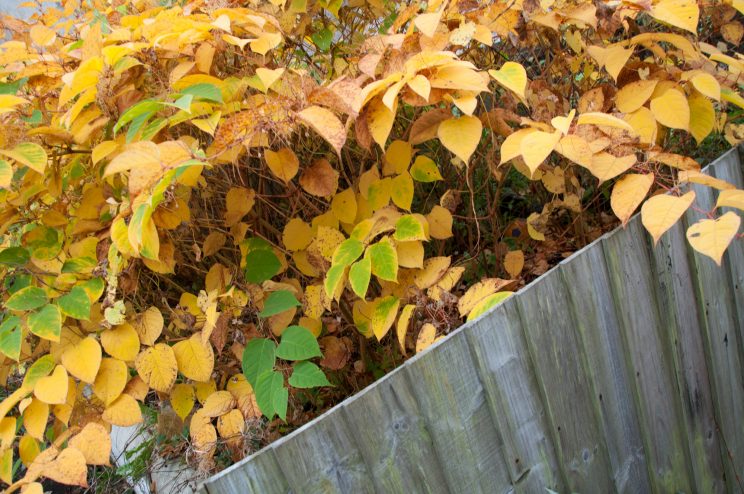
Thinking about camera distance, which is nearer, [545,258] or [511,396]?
[511,396]

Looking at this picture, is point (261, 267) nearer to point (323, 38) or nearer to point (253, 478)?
point (253, 478)

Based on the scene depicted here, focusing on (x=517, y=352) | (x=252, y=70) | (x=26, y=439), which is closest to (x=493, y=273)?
(x=517, y=352)

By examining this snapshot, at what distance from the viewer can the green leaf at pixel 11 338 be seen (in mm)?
1208

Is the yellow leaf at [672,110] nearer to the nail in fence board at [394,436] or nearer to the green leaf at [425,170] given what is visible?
the green leaf at [425,170]

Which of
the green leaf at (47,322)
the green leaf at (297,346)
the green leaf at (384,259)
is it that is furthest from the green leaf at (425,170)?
the green leaf at (47,322)

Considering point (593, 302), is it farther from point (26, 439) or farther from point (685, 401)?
point (26, 439)

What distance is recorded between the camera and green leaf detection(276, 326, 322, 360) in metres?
1.23

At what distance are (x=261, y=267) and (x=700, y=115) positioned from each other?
3.66ft

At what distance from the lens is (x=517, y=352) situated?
1.32m

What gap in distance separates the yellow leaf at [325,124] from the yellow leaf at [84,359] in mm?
645

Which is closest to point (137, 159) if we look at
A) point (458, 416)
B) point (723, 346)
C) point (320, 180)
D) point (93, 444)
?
point (320, 180)

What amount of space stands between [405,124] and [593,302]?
685 millimetres

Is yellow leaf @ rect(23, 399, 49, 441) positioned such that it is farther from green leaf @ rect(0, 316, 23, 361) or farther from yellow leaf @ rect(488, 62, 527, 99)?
yellow leaf @ rect(488, 62, 527, 99)

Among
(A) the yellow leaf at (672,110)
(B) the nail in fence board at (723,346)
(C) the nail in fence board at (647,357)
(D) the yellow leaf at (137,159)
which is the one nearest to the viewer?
(D) the yellow leaf at (137,159)
